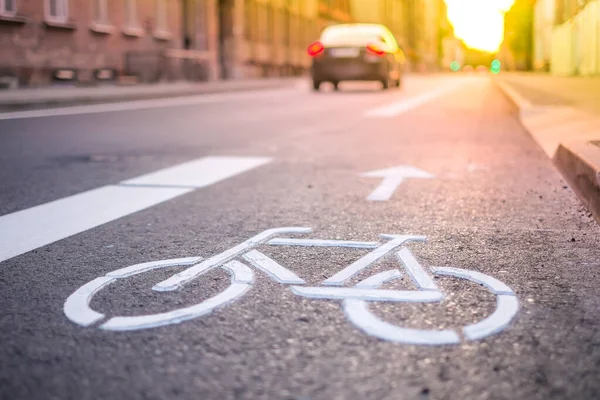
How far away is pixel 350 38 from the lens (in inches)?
913

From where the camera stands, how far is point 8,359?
2.25 m

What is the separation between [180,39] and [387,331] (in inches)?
1143

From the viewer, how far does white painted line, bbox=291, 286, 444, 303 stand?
109 inches

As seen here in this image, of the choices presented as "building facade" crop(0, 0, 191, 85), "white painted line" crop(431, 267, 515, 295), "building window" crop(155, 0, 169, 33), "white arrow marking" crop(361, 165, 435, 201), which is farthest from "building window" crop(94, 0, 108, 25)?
"white painted line" crop(431, 267, 515, 295)

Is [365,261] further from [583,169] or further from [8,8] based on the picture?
[8,8]

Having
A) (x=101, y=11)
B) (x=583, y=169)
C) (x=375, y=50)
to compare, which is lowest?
(x=583, y=169)

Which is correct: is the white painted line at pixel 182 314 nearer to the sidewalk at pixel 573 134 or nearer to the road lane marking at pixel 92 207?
the road lane marking at pixel 92 207

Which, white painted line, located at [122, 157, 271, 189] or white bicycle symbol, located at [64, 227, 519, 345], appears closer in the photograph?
white bicycle symbol, located at [64, 227, 519, 345]

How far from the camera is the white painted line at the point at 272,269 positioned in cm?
304

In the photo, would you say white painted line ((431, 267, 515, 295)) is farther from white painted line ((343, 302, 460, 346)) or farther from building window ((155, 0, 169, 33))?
building window ((155, 0, 169, 33))

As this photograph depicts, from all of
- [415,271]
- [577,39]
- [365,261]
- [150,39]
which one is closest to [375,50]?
[150,39]

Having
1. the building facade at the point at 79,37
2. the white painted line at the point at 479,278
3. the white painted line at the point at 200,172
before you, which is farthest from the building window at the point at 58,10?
the white painted line at the point at 479,278

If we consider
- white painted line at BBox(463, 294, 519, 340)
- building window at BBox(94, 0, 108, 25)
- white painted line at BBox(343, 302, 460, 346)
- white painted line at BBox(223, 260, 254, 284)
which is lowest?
white painted line at BBox(463, 294, 519, 340)

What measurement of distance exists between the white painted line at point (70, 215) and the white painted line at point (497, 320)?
2.02m
